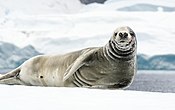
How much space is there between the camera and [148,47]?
130ft

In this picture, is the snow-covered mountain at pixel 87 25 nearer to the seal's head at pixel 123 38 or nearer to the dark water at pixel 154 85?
the dark water at pixel 154 85

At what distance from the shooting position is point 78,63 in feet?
14.3

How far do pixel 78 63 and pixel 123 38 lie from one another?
0.49 meters

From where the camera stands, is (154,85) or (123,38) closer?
(123,38)

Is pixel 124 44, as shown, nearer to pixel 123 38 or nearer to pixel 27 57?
pixel 123 38

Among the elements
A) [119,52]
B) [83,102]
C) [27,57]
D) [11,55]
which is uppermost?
[83,102]

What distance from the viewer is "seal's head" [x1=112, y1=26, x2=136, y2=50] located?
4.18 metres

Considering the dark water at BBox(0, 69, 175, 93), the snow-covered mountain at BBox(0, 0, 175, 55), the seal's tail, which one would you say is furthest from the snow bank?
the snow-covered mountain at BBox(0, 0, 175, 55)

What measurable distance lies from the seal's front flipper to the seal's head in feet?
0.98

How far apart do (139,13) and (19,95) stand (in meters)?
50.1

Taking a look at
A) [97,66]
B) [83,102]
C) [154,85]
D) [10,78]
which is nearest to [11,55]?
[154,85]

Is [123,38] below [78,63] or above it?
above

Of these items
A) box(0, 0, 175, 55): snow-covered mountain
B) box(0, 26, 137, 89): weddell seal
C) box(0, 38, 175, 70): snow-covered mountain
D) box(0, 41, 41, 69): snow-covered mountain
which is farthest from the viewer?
box(0, 0, 175, 55): snow-covered mountain

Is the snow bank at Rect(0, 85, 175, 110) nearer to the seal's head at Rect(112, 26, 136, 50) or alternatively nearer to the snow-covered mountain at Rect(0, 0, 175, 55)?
the seal's head at Rect(112, 26, 136, 50)
